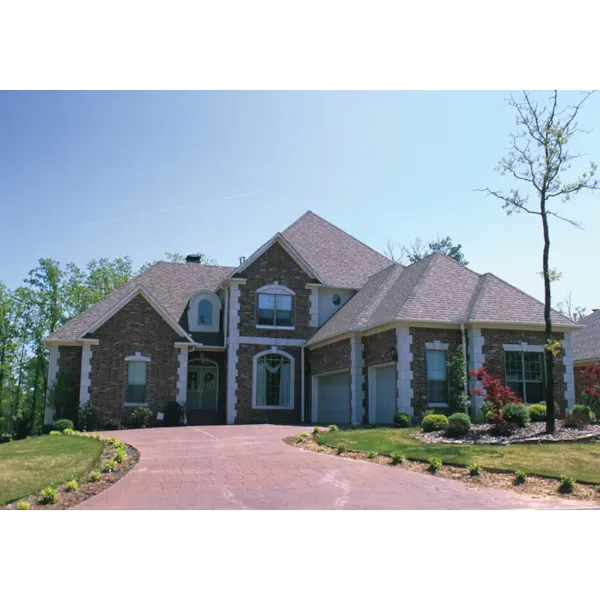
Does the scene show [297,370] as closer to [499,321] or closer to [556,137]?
[499,321]

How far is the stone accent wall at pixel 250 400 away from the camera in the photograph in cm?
2502

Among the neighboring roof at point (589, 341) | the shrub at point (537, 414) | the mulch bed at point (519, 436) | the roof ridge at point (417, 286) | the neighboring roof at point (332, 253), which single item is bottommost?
the mulch bed at point (519, 436)

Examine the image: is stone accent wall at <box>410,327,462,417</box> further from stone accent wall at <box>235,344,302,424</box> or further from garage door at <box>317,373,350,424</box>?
stone accent wall at <box>235,344,302,424</box>

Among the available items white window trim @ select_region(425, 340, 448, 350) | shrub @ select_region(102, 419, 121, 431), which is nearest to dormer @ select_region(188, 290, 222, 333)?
shrub @ select_region(102, 419, 121, 431)

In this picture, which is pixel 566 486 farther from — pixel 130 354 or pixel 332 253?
pixel 332 253

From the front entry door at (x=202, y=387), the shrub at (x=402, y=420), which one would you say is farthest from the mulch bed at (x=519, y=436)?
the front entry door at (x=202, y=387)

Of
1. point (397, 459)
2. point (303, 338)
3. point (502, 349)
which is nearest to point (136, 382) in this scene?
point (303, 338)

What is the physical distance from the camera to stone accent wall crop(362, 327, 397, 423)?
20.2 meters

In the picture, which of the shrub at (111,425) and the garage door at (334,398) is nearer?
the shrub at (111,425)

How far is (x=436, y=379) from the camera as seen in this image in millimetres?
19891

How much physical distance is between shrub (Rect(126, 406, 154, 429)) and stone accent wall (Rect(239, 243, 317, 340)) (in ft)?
16.7

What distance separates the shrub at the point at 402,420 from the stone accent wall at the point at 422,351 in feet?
2.21

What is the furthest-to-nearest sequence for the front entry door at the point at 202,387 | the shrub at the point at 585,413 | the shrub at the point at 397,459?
the front entry door at the point at 202,387 → the shrub at the point at 585,413 → the shrub at the point at 397,459

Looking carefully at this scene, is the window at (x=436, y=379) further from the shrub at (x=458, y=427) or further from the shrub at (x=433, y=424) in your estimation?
the shrub at (x=458, y=427)
